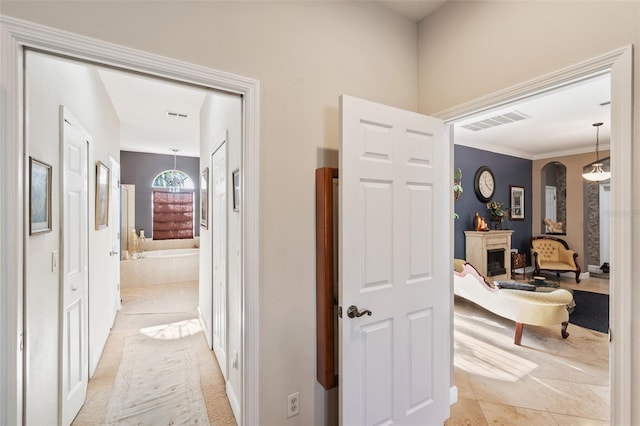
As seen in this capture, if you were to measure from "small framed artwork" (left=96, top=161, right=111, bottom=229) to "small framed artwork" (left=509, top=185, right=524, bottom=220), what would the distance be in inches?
288

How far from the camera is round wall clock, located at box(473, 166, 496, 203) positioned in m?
5.84

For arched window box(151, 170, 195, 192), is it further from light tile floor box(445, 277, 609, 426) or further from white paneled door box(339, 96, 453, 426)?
white paneled door box(339, 96, 453, 426)

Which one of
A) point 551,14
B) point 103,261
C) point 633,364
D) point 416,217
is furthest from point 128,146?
point 633,364

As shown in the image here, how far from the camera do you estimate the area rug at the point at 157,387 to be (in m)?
2.08

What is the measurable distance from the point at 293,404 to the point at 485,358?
2.26m

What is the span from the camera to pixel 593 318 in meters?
3.90

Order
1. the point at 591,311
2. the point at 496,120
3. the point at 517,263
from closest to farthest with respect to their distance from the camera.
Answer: the point at 591,311
the point at 496,120
the point at 517,263

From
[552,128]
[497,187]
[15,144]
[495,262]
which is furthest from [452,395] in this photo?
[497,187]

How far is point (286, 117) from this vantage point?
1565mm

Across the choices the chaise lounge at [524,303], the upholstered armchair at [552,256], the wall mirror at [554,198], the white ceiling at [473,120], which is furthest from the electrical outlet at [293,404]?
the wall mirror at [554,198]

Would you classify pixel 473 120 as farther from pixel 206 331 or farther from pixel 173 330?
pixel 173 330

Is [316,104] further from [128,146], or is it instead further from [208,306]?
[128,146]

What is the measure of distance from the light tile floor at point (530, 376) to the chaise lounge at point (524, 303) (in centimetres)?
23

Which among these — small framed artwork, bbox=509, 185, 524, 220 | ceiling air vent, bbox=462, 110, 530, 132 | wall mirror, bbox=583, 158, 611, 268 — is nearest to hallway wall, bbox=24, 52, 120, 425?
ceiling air vent, bbox=462, 110, 530, 132
